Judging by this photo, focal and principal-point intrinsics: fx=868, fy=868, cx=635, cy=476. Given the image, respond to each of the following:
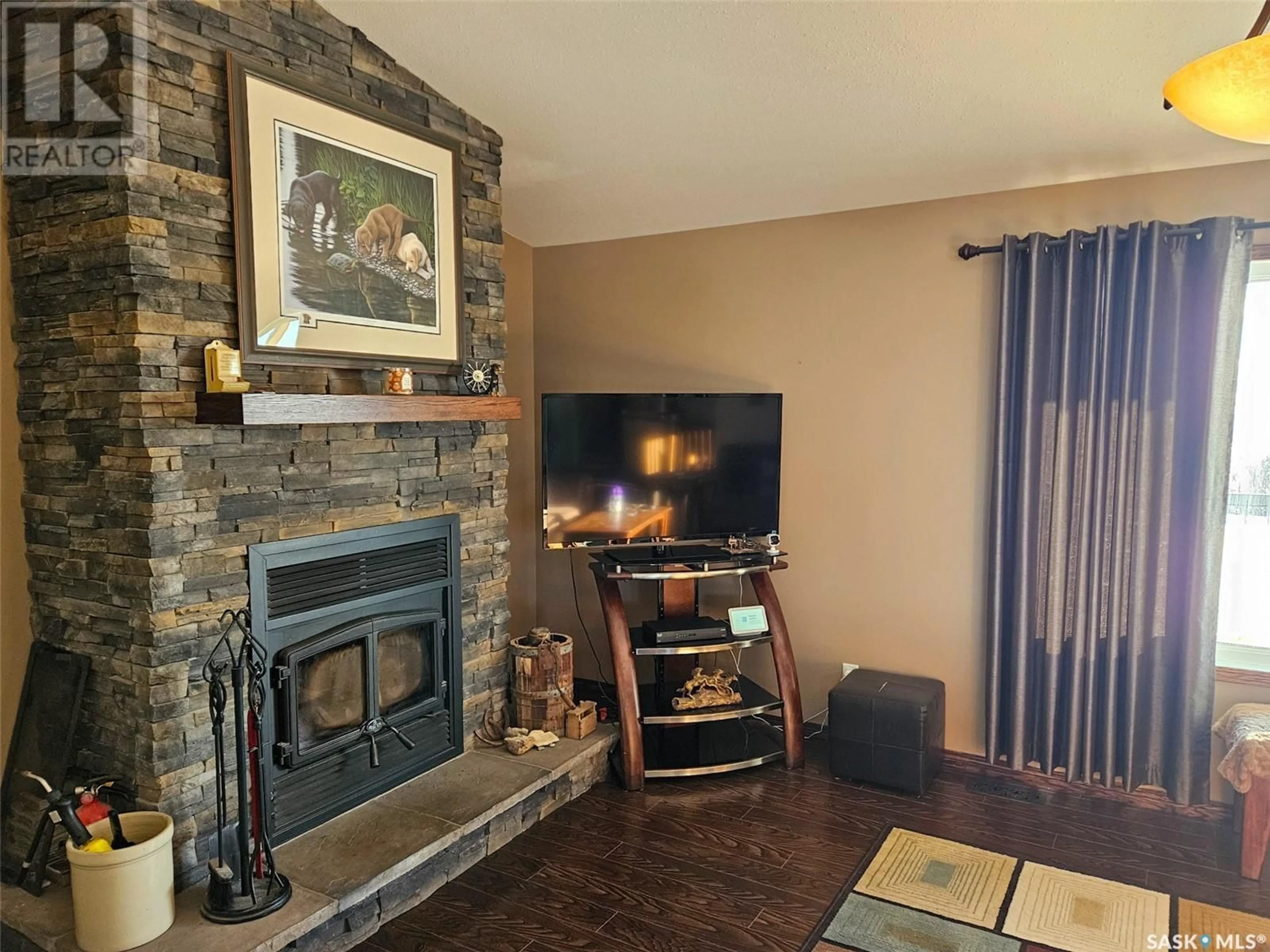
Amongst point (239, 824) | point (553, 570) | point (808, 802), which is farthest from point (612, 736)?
point (239, 824)

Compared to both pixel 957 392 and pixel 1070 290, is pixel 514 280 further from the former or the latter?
pixel 1070 290

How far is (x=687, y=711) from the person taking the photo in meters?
3.53

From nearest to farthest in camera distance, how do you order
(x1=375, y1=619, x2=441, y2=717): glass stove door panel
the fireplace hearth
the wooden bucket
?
the fireplace hearth, (x1=375, y1=619, x2=441, y2=717): glass stove door panel, the wooden bucket

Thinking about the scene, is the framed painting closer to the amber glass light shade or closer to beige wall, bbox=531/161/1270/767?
beige wall, bbox=531/161/1270/767

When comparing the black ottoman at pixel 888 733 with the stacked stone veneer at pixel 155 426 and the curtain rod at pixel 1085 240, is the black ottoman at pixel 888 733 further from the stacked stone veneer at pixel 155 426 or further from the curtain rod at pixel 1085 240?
the stacked stone veneer at pixel 155 426

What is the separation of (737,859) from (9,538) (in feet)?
8.15

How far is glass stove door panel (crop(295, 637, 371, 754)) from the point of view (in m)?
2.73

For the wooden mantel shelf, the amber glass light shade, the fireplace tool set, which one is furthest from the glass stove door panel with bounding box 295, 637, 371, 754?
the amber glass light shade

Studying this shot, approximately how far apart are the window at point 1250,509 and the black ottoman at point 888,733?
3.51ft

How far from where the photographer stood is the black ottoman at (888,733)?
3346mm

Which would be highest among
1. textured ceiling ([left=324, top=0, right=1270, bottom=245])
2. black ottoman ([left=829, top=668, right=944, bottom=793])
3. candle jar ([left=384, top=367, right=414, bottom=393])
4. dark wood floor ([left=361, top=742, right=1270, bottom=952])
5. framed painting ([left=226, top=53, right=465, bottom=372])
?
textured ceiling ([left=324, top=0, right=1270, bottom=245])

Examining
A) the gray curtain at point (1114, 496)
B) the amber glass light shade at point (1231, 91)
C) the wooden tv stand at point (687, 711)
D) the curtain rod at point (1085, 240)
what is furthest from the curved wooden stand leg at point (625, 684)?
the amber glass light shade at point (1231, 91)

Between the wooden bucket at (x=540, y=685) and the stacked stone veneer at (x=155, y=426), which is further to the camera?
the wooden bucket at (x=540, y=685)

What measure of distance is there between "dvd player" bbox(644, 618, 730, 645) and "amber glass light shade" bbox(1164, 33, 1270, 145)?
238 centimetres
